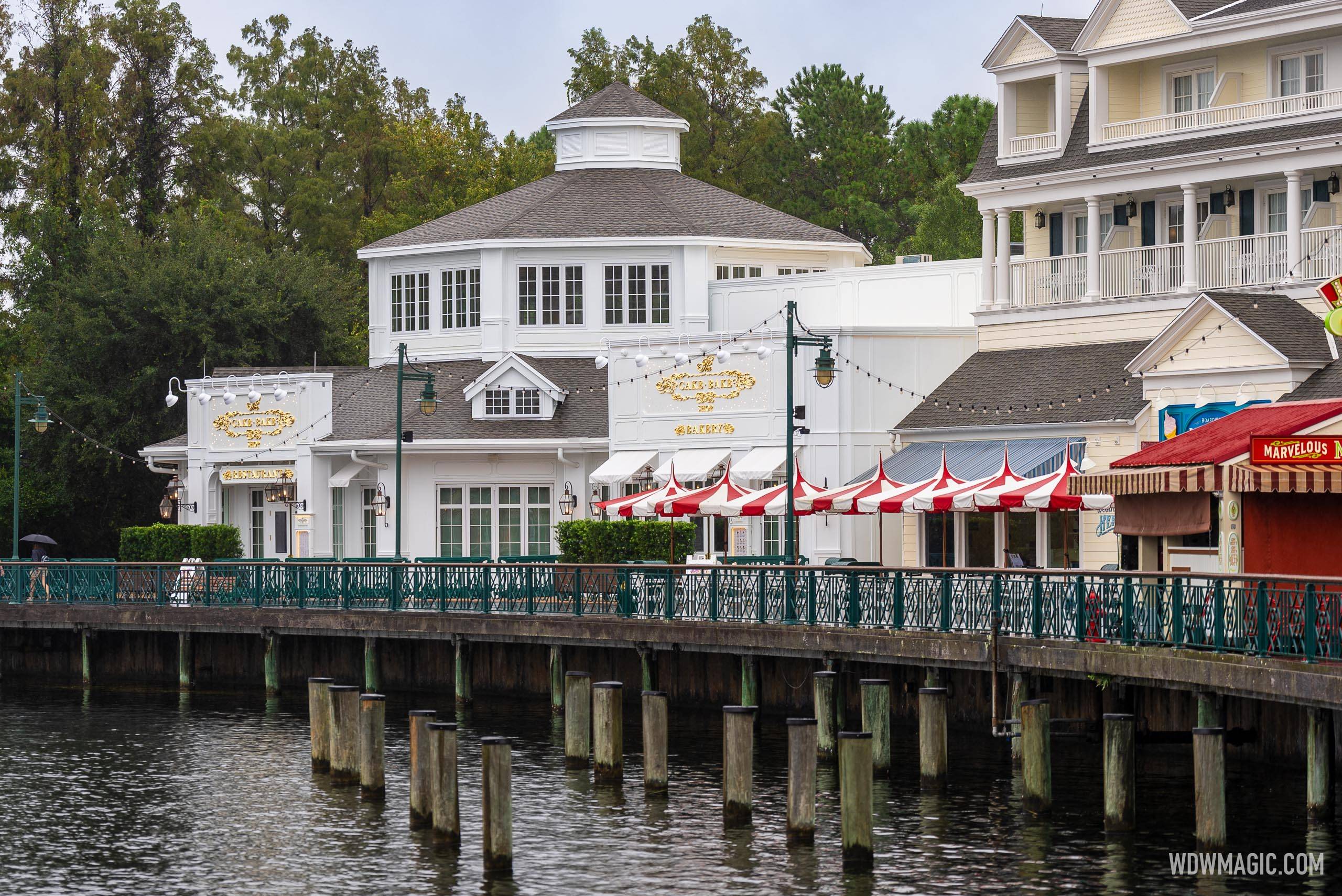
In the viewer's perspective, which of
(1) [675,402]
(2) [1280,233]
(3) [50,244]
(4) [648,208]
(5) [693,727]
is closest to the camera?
(5) [693,727]

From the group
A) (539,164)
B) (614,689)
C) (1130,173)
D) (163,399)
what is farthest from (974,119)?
(614,689)

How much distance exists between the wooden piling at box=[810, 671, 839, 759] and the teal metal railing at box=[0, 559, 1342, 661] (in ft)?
3.69

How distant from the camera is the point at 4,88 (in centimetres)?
8306

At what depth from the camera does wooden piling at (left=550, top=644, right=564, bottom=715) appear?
42219 millimetres

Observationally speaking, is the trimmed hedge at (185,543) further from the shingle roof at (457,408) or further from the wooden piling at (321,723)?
the wooden piling at (321,723)

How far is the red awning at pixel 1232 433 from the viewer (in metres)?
31.4

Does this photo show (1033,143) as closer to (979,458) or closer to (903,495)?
(979,458)

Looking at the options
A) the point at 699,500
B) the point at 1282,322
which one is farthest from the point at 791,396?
the point at 1282,322

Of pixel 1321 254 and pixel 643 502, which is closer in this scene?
pixel 1321 254

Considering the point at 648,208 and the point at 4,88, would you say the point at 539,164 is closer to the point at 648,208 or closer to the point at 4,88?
the point at 4,88

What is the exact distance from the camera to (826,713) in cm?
3547

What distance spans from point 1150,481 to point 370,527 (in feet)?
93.6

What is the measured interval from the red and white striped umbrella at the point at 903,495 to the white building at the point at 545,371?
25.9 feet

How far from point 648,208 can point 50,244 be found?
92.0ft
